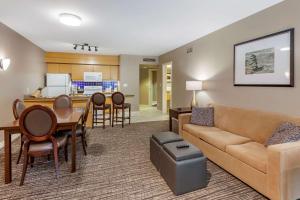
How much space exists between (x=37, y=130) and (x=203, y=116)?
295cm

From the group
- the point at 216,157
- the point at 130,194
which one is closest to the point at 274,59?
the point at 216,157

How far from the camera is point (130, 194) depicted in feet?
7.02

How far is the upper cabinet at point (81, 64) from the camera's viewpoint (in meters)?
7.31

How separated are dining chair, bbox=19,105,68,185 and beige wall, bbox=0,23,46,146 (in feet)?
7.18

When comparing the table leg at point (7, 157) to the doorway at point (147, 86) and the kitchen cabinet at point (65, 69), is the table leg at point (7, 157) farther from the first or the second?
the doorway at point (147, 86)

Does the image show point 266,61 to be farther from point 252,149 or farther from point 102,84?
point 102,84

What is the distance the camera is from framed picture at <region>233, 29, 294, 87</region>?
267 centimetres

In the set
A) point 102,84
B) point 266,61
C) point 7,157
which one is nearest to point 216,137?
point 266,61

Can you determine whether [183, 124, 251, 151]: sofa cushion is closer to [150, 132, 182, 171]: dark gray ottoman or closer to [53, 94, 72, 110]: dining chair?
[150, 132, 182, 171]: dark gray ottoman

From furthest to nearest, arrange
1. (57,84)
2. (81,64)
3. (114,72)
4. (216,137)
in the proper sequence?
1. (114,72)
2. (81,64)
3. (57,84)
4. (216,137)

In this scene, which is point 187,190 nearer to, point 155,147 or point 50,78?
point 155,147

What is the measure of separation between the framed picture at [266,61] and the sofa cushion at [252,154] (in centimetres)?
107

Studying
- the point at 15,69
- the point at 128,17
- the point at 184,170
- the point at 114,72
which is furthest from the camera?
the point at 114,72

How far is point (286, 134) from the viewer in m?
2.19
